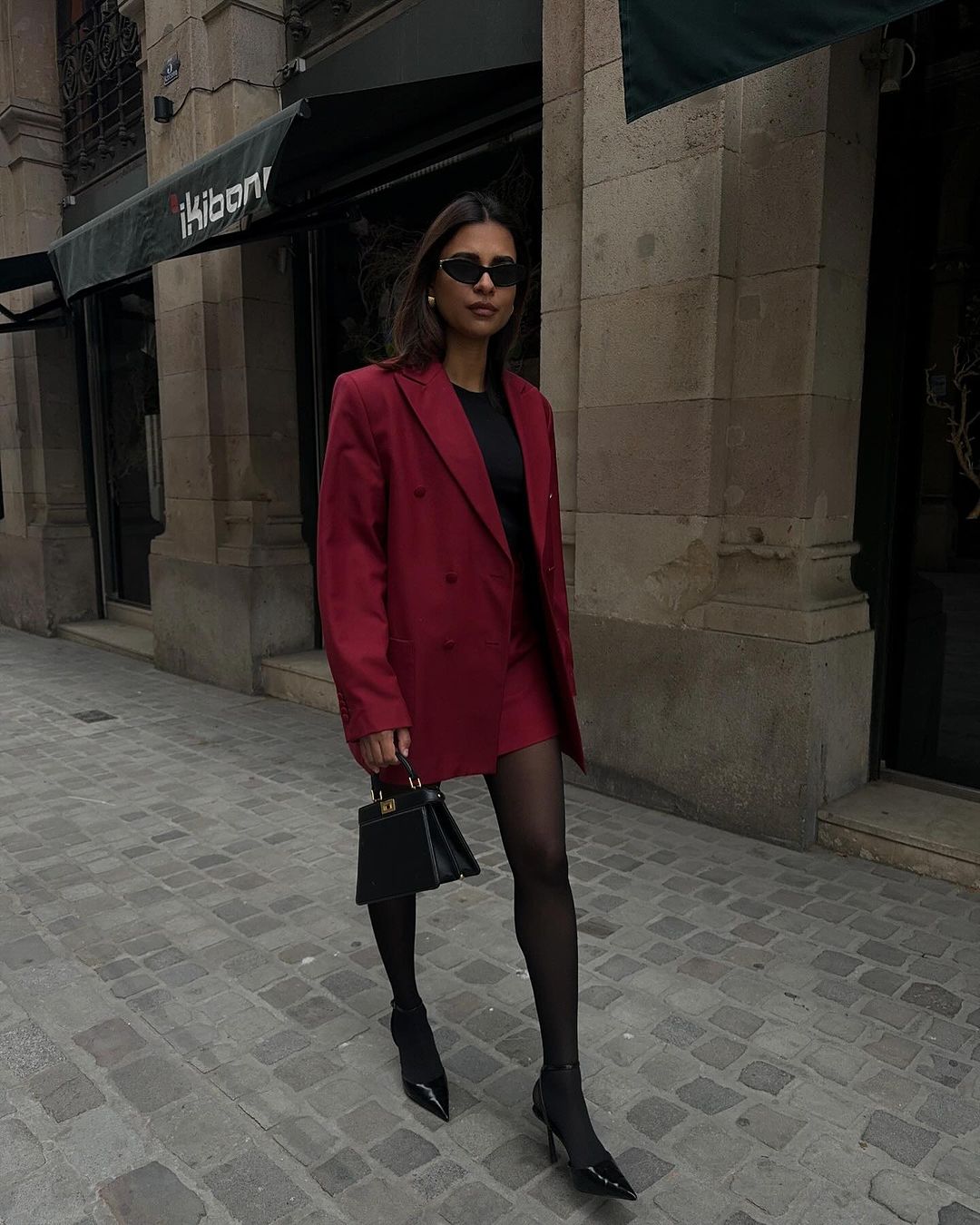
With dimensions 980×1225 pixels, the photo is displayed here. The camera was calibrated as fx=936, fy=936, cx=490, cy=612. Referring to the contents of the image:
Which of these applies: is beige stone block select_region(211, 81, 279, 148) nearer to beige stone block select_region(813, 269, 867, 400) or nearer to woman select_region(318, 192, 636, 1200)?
beige stone block select_region(813, 269, 867, 400)

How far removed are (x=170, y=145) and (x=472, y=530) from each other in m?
7.17

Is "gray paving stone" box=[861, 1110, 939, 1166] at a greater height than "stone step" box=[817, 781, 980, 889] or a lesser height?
lesser

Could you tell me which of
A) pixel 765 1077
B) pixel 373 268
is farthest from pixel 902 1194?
pixel 373 268

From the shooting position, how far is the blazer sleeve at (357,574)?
85.2 inches

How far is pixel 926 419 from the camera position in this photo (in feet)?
14.9

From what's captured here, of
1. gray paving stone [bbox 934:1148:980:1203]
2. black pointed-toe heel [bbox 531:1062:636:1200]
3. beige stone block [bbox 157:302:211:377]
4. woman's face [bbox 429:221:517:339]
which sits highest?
beige stone block [bbox 157:302:211:377]

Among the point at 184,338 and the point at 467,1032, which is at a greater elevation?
the point at 184,338

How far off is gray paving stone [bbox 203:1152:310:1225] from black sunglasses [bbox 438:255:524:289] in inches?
85.2

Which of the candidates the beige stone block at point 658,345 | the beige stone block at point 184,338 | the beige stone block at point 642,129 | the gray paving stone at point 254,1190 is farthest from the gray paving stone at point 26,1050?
the beige stone block at point 184,338

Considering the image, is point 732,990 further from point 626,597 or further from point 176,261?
point 176,261

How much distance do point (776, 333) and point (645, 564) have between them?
123 centimetres

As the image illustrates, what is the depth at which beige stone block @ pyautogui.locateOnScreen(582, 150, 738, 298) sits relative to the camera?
4238 mm

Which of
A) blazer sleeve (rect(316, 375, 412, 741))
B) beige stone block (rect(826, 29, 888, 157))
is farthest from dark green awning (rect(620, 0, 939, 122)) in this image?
blazer sleeve (rect(316, 375, 412, 741))

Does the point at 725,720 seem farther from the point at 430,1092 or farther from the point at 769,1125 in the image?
the point at 430,1092
